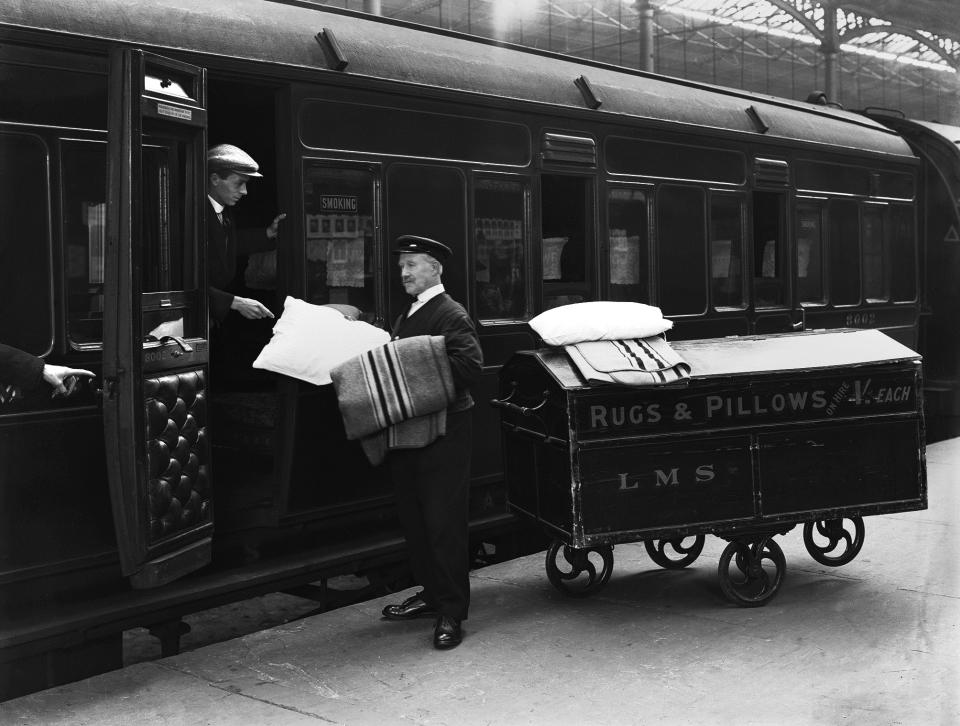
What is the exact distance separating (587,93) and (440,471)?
10.7 ft

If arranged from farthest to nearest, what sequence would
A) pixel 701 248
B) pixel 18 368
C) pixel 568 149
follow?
pixel 701 248, pixel 568 149, pixel 18 368

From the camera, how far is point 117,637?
4945 mm

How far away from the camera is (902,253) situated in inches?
453

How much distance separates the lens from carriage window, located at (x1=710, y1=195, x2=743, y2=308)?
8586 mm

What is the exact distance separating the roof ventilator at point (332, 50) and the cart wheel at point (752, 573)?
9.90ft

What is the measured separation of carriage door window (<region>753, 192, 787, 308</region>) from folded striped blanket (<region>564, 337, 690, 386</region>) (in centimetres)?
376

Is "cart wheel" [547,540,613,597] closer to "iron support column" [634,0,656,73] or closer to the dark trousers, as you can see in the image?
the dark trousers

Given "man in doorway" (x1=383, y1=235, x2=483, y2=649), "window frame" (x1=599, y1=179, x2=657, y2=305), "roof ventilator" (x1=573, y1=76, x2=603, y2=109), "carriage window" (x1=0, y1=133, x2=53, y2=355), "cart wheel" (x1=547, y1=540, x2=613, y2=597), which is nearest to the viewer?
"carriage window" (x1=0, y1=133, x2=53, y2=355)

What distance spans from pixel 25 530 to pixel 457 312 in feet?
6.62

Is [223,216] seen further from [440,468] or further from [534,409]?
[534,409]

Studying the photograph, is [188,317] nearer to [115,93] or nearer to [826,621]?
[115,93]

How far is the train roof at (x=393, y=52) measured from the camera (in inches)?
191

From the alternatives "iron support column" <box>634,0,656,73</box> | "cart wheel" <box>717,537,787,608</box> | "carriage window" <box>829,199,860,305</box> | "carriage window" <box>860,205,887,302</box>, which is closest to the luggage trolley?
"cart wheel" <box>717,537,787,608</box>

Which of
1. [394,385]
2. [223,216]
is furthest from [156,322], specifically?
[394,385]
